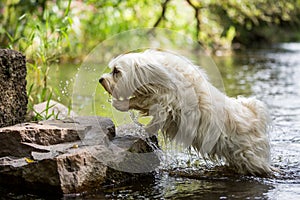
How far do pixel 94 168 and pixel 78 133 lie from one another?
1.76 feet

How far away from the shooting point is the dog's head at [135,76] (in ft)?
15.6

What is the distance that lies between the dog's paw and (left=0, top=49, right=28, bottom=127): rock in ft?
3.59

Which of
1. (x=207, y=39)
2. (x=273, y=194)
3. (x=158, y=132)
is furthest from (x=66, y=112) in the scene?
(x=207, y=39)

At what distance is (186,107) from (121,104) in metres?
0.60

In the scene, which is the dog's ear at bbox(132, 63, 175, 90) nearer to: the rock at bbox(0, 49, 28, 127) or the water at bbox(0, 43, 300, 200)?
the water at bbox(0, 43, 300, 200)

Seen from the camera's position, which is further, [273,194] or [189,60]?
[189,60]

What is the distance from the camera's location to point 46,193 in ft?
14.6

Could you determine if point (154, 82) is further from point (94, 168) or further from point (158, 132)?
point (94, 168)

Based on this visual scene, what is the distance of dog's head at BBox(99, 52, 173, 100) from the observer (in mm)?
4754

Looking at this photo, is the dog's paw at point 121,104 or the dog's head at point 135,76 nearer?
the dog's head at point 135,76

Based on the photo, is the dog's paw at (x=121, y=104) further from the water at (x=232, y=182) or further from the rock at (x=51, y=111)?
the rock at (x=51, y=111)

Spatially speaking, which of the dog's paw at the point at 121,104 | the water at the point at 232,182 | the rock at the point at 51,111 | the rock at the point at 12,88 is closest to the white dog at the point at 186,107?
the dog's paw at the point at 121,104

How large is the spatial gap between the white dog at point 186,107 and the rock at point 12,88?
109 cm

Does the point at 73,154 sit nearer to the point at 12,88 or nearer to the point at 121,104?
the point at 121,104
